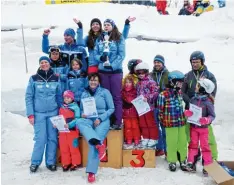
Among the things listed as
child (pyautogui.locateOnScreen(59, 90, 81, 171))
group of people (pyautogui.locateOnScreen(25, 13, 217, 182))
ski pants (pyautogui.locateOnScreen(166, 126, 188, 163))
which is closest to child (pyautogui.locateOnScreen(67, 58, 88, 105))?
group of people (pyautogui.locateOnScreen(25, 13, 217, 182))

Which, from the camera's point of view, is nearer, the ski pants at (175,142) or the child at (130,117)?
the ski pants at (175,142)

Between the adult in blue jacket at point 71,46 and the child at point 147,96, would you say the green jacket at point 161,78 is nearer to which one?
the child at point 147,96

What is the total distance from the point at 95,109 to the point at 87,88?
37cm

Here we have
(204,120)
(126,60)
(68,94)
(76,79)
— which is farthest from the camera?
(126,60)

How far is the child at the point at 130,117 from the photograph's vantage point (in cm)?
666

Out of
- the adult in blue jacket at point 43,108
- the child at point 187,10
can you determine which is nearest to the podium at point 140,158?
the adult in blue jacket at point 43,108

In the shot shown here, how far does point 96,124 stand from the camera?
6270 millimetres

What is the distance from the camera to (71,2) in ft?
64.1

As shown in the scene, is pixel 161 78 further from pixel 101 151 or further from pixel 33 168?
pixel 33 168

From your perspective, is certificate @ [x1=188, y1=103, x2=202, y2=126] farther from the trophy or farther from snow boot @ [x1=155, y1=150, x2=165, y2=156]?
the trophy

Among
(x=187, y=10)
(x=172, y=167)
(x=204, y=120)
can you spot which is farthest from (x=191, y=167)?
(x=187, y=10)

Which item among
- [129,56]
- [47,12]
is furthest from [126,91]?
[47,12]

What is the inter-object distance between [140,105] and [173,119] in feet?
1.88

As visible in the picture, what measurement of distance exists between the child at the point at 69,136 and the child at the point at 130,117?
0.83 m
